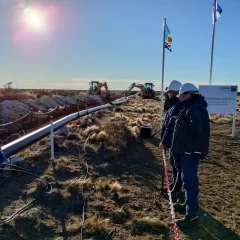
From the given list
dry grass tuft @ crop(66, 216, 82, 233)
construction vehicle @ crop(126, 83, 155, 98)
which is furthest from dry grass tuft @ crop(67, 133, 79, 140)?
construction vehicle @ crop(126, 83, 155, 98)

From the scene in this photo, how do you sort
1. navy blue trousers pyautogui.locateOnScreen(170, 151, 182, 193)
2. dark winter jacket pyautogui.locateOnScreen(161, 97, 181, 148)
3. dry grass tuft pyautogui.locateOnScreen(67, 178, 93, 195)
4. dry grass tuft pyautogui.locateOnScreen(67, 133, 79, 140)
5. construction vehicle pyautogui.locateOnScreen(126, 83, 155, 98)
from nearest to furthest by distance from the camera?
dark winter jacket pyautogui.locateOnScreen(161, 97, 181, 148) < navy blue trousers pyautogui.locateOnScreen(170, 151, 182, 193) < dry grass tuft pyautogui.locateOnScreen(67, 178, 93, 195) < dry grass tuft pyautogui.locateOnScreen(67, 133, 79, 140) < construction vehicle pyautogui.locateOnScreen(126, 83, 155, 98)

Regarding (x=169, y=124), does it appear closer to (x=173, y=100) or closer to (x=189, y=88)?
(x=173, y=100)

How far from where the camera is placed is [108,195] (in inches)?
238

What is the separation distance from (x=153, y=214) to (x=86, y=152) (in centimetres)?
442

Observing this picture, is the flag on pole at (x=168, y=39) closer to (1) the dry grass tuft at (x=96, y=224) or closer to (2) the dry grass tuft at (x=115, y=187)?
(2) the dry grass tuft at (x=115, y=187)

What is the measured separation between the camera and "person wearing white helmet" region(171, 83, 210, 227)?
14.7 ft

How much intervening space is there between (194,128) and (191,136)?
0.24 m

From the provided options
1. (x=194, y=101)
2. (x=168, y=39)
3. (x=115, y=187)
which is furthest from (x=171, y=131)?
(x=168, y=39)

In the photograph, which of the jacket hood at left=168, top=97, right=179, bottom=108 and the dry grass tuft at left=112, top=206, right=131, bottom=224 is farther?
the jacket hood at left=168, top=97, right=179, bottom=108

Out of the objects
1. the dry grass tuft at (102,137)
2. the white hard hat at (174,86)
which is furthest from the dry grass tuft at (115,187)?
the dry grass tuft at (102,137)

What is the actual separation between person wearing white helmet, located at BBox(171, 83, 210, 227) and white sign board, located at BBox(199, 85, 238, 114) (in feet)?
29.3

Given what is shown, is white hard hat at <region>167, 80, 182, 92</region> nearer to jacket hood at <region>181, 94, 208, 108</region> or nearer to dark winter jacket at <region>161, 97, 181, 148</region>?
dark winter jacket at <region>161, 97, 181, 148</region>

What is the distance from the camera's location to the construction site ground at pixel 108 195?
15.1 feet

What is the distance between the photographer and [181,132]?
4785mm
